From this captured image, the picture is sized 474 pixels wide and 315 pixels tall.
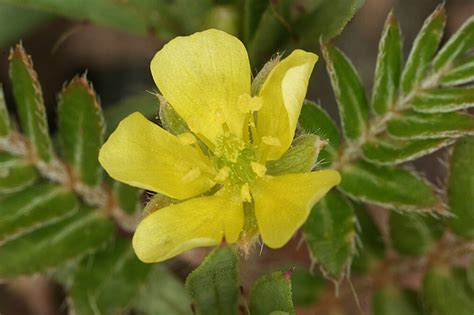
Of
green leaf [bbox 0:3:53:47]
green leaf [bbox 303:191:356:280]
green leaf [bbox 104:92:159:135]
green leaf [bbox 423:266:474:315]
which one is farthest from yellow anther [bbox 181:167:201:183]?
green leaf [bbox 0:3:53:47]

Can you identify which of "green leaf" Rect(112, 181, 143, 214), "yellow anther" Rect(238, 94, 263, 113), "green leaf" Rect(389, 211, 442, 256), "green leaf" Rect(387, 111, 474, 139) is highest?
"yellow anther" Rect(238, 94, 263, 113)

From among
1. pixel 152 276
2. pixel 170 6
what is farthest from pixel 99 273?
pixel 170 6

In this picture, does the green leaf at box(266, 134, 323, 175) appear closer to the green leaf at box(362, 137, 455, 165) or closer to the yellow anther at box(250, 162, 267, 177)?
the yellow anther at box(250, 162, 267, 177)

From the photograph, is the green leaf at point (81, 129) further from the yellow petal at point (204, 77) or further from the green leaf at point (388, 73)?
the green leaf at point (388, 73)

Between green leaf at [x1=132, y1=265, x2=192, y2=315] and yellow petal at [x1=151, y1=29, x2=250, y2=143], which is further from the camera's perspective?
green leaf at [x1=132, y1=265, x2=192, y2=315]

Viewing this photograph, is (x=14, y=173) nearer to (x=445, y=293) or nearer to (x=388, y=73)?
(x=388, y=73)

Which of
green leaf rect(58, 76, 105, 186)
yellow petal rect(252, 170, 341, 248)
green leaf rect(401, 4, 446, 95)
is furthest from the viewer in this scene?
green leaf rect(58, 76, 105, 186)

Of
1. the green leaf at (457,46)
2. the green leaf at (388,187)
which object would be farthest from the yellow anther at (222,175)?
the green leaf at (457,46)
